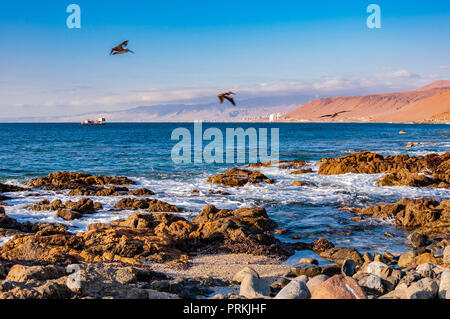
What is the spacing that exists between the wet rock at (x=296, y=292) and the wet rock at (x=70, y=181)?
53.0ft

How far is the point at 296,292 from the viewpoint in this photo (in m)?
5.80

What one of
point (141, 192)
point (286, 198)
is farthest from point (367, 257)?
point (141, 192)

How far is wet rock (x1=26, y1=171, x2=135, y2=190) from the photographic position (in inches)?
791

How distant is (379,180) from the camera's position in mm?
21078

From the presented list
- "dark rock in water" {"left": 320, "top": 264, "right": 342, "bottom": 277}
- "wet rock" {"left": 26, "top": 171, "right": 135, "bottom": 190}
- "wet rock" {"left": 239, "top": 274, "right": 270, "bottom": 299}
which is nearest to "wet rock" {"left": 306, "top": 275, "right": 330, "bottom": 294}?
"wet rock" {"left": 239, "top": 274, "right": 270, "bottom": 299}

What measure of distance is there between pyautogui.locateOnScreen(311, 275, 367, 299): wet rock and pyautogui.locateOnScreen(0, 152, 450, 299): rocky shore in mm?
14

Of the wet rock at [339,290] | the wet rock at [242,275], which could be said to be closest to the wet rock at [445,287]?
the wet rock at [339,290]

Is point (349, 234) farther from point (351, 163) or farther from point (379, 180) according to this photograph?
point (351, 163)

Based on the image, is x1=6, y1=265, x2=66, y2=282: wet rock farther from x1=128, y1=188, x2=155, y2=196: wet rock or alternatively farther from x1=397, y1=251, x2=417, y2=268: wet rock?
x1=128, y1=188, x2=155, y2=196: wet rock

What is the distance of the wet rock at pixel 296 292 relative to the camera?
18.9 feet

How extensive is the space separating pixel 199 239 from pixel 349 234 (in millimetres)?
4545

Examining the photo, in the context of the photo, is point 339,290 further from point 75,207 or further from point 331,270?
point 75,207

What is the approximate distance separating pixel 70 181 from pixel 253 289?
17.1 m
